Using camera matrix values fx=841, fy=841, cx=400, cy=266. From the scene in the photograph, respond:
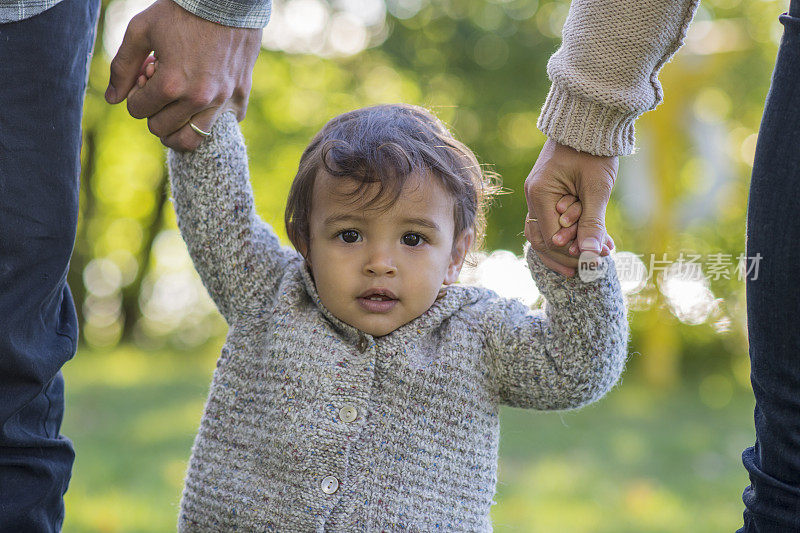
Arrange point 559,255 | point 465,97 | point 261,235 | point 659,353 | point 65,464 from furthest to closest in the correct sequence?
1. point 465,97
2. point 659,353
3. point 261,235
4. point 65,464
5. point 559,255

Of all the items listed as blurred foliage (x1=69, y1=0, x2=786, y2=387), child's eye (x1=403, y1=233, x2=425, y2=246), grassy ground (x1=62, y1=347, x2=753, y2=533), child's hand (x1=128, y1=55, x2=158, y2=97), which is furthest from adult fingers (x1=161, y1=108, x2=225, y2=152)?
blurred foliage (x1=69, y1=0, x2=786, y2=387)

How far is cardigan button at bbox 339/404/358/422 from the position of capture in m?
1.62

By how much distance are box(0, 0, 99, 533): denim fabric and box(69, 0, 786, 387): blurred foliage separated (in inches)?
120

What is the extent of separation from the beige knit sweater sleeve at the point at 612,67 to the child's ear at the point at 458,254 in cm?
33

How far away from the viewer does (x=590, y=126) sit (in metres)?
1.53

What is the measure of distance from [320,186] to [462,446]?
0.60 meters

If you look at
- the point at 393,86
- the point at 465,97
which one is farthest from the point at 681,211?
the point at 393,86

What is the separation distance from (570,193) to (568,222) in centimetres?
6

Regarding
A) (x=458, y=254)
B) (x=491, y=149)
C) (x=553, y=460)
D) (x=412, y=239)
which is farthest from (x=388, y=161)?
(x=491, y=149)

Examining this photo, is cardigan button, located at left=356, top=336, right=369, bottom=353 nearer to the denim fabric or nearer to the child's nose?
the child's nose

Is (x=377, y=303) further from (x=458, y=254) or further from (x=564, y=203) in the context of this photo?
(x=564, y=203)

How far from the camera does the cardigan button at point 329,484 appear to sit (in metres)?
1.59

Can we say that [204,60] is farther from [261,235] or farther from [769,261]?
[769,261]

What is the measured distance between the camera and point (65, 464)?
5.62 ft
